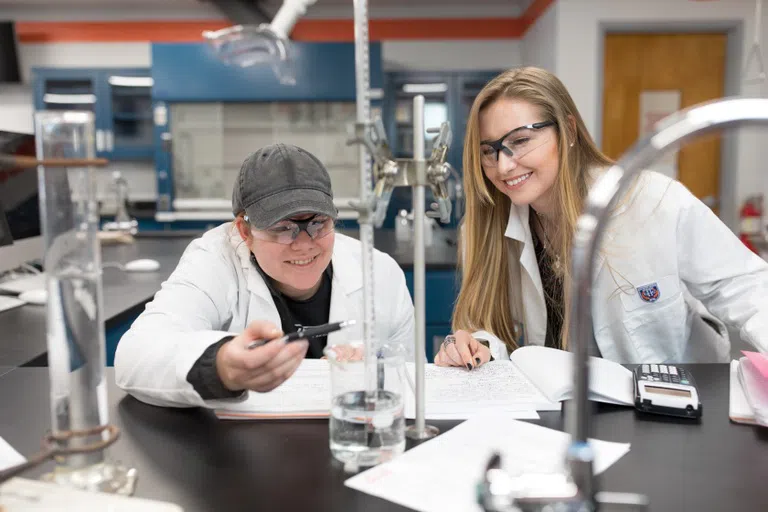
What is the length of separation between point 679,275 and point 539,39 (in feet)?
14.6

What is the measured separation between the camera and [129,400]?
107cm

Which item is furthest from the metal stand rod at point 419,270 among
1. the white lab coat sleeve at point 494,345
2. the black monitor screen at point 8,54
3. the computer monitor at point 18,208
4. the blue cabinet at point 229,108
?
the black monitor screen at point 8,54

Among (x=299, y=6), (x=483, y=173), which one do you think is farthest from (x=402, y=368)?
(x=299, y=6)

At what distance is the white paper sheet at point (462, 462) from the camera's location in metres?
0.74

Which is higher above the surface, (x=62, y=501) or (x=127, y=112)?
(x=127, y=112)

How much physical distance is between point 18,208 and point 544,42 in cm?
431

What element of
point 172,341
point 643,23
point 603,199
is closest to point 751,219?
point 643,23

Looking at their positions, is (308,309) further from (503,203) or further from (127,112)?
(127,112)

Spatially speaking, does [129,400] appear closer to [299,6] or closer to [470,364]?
[470,364]

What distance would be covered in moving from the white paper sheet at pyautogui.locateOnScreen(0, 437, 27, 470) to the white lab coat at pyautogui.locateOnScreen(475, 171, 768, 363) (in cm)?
92

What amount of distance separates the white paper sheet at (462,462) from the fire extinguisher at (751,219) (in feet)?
12.3

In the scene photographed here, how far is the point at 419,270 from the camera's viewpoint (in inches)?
35.9

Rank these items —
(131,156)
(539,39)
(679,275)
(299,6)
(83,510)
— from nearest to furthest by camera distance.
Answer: (83,510)
(679,275)
(299,6)
(539,39)
(131,156)

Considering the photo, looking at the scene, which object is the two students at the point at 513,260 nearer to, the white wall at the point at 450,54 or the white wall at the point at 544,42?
the white wall at the point at 544,42
